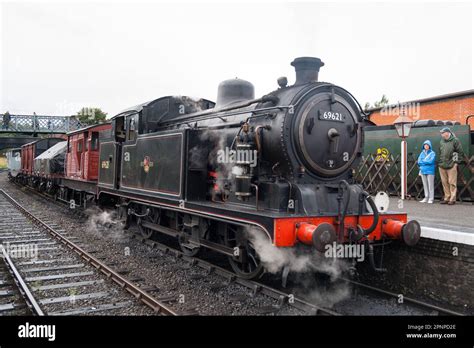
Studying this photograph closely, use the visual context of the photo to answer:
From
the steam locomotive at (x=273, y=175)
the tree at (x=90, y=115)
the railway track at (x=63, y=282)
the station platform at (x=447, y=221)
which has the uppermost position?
the tree at (x=90, y=115)

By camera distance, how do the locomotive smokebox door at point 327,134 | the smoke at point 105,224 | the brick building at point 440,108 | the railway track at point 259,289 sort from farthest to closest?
the brick building at point 440,108
the smoke at point 105,224
the locomotive smokebox door at point 327,134
the railway track at point 259,289

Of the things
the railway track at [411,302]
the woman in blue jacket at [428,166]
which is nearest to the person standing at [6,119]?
the woman in blue jacket at [428,166]

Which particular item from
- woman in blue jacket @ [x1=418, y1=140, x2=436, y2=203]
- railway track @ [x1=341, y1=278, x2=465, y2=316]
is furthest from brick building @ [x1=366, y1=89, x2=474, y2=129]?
railway track @ [x1=341, y1=278, x2=465, y2=316]

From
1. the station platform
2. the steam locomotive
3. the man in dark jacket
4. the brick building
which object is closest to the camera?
the steam locomotive

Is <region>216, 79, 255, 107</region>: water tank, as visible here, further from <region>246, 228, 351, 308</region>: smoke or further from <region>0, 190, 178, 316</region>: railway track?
<region>0, 190, 178, 316</region>: railway track

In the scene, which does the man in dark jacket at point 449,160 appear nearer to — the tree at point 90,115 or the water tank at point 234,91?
the water tank at point 234,91

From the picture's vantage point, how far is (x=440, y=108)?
15.1 metres

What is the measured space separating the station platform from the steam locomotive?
468 millimetres

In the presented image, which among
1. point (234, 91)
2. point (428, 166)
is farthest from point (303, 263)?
point (428, 166)

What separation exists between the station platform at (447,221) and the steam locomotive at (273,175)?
47 centimetres

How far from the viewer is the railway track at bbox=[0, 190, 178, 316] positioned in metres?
4.69

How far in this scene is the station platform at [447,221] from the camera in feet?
17.0

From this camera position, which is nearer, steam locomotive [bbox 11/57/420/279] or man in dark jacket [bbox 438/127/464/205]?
steam locomotive [bbox 11/57/420/279]

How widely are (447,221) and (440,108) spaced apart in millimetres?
10113
